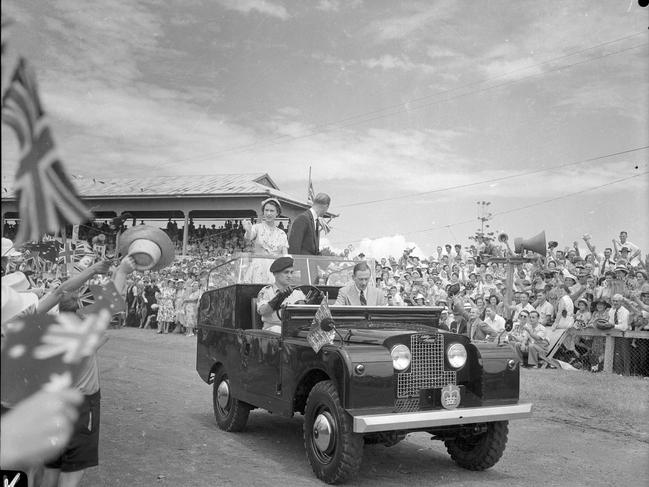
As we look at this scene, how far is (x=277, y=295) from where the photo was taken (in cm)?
613

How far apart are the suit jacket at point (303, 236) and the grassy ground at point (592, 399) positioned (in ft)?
11.7

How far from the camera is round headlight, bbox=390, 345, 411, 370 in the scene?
5270 mm

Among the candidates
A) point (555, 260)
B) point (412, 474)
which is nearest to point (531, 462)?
point (412, 474)

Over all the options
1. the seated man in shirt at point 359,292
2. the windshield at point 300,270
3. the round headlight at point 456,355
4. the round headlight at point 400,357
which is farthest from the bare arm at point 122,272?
the windshield at point 300,270

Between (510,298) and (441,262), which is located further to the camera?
(441,262)

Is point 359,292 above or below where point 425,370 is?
above

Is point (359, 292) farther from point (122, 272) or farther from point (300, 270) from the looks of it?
point (122, 272)

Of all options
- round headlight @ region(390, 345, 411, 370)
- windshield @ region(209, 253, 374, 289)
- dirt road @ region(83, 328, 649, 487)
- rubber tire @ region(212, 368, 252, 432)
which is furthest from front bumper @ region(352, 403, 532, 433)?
windshield @ region(209, 253, 374, 289)

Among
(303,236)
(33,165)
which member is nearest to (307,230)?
(303,236)

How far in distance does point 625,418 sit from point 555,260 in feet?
24.0

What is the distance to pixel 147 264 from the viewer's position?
1.88 m

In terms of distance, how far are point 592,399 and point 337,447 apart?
16.9 feet

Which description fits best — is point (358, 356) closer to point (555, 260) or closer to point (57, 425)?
point (57, 425)

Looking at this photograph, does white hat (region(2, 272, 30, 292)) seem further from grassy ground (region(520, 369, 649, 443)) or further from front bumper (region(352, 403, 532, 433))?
grassy ground (region(520, 369, 649, 443))
